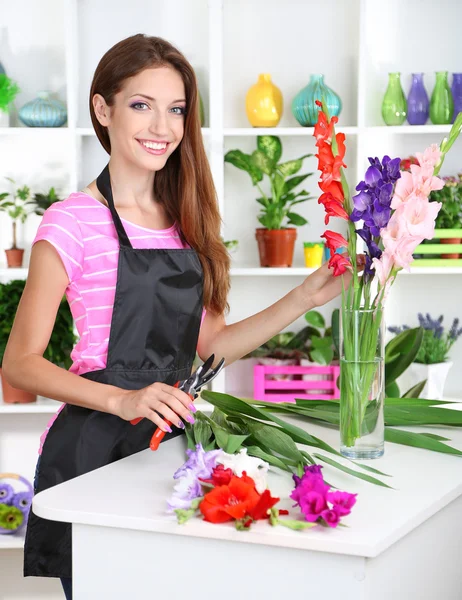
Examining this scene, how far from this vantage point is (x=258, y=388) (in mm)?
3625

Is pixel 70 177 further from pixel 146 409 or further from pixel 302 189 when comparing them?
pixel 146 409

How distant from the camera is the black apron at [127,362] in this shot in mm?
1668

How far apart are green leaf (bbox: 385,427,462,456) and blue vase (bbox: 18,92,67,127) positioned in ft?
8.02

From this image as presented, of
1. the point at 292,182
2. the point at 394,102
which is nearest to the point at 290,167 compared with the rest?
the point at 292,182

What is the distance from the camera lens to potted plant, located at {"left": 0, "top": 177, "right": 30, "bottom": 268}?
12.2ft

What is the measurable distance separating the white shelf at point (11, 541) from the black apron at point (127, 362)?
195 cm

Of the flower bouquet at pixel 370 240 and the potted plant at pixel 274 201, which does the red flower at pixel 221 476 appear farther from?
the potted plant at pixel 274 201

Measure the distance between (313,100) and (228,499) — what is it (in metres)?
2.68

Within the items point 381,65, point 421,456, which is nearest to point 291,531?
point 421,456

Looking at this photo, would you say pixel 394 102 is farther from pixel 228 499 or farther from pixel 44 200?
pixel 228 499

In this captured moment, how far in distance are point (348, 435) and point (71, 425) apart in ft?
1.93

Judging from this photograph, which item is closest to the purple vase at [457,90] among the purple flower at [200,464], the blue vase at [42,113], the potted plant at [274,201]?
the potted plant at [274,201]

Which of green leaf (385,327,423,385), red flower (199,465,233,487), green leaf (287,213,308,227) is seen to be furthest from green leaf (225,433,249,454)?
green leaf (287,213,308,227)

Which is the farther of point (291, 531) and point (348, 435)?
point (348, 435)
